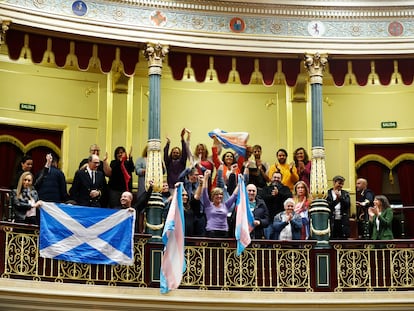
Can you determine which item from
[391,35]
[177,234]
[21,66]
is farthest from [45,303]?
[391,35]

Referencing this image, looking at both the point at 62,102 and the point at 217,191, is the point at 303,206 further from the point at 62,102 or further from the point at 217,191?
the point at 62,102

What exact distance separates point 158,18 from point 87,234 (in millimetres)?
4761

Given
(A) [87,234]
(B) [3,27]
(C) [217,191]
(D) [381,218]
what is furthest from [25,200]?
(D) [381,218]

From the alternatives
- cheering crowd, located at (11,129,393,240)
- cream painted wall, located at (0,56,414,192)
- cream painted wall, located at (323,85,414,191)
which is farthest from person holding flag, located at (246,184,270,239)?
cream painted wall, located at (323,85,414,191)

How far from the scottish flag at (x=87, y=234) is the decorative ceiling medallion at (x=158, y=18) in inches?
161

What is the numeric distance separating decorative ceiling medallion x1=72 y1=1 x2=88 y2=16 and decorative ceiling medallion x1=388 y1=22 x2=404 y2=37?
20.2ft

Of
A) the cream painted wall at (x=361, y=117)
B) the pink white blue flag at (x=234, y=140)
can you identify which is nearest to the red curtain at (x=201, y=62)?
the pink white blue flag at (x=234, y=140)

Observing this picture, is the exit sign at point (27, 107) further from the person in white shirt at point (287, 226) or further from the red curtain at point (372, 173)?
the red curtain at point (372, 173)

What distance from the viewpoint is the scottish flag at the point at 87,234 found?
21.9 meters

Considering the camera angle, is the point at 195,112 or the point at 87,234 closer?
the point at 87,234

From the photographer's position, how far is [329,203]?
23.9 metres

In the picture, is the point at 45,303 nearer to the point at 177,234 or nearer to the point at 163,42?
the point at 177,234

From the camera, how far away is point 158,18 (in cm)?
2448

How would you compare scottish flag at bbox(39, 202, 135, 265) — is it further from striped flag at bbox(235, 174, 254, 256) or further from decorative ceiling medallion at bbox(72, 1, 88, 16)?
decorative ceiling medallion at bbox(72, 1, 88, 16)
